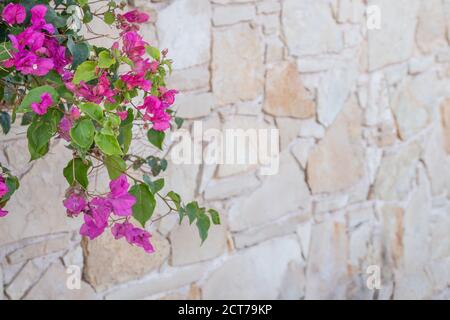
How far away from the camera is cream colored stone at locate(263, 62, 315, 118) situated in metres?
2.24

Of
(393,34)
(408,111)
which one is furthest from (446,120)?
(393,34)

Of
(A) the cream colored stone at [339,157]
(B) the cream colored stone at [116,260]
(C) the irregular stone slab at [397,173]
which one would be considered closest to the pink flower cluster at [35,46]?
(B) the cream colored stone at [116,260]

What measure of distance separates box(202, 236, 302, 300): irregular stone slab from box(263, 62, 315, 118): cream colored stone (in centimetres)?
39

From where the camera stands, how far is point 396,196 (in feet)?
8.84

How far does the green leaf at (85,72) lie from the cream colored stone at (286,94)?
114 centimetres

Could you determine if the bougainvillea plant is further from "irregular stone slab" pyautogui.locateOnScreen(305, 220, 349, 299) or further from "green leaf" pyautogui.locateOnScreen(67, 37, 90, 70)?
"irregular stone slab" pyautogui.locateOnScreen(305, 220, 349, 299)

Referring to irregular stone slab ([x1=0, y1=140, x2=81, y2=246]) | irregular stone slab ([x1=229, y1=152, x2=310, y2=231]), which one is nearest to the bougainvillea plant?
irregular stone slab ([x1=0, y1=140, x2=81, y2=246])

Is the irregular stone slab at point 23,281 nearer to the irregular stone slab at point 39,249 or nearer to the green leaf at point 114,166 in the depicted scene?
the irregular stone slab at point 39,249

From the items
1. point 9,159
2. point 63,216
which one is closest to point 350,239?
point 63,216

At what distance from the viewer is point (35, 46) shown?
3.56 ft

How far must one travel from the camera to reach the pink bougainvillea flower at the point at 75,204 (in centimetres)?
124

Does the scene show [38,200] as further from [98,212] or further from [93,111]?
[93,111]

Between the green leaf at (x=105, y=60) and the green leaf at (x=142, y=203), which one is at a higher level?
the green leaf at (x=105, y=60)

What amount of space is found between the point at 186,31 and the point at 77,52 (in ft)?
2.90
